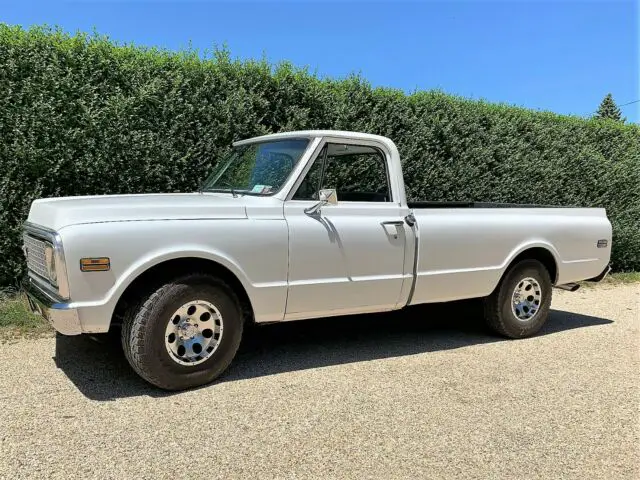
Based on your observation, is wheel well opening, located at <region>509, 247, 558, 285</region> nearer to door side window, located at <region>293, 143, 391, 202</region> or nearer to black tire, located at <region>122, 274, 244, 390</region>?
door side window, located at <region>293, 143, 391, 202</region>

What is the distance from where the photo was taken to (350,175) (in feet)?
19.0

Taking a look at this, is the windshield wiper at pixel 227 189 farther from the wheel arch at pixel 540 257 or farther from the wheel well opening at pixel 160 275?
the wheel arch at pixel 540 257

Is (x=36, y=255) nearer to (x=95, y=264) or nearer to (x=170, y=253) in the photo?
(x=95, y=264)

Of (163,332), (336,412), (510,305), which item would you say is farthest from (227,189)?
(510,305)

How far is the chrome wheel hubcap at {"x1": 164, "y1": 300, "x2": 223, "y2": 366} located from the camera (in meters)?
4.07

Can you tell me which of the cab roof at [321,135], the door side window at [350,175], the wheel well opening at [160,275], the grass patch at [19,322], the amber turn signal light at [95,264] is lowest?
the grass patch at [19,322]

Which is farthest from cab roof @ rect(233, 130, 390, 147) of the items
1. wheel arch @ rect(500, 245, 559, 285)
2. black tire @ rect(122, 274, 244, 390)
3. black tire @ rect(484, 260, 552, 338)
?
black tire @ rect(484, 260, 552, 338)

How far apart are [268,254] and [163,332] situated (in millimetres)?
955

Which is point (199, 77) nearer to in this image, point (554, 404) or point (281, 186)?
point (281, 186)

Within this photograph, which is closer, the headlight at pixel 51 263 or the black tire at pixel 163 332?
the headlight at pixel 51 263

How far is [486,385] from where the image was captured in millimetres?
4516

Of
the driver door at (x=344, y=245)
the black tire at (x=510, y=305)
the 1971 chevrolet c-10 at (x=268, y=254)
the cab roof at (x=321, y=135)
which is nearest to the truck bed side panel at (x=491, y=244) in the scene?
the 1971 chevrolet c-10 at (x=268, y=254)

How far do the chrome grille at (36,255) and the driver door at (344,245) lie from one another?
5.84ft

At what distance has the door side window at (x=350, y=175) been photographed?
475cm
